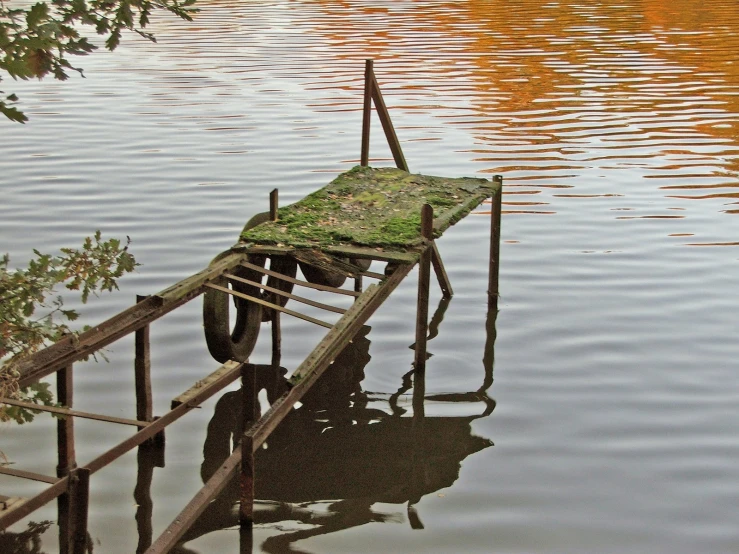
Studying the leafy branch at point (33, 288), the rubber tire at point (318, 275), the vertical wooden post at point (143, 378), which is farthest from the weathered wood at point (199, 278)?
the leafy branch at point (33, 288)

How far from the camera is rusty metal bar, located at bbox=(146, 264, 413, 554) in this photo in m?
4.72

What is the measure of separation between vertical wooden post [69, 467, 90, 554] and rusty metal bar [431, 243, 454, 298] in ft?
15.6

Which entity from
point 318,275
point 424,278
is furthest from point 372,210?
point 424,278

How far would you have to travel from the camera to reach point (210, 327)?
270 inches

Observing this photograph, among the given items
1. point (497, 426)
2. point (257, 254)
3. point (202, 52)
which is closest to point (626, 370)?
point (497, 426)

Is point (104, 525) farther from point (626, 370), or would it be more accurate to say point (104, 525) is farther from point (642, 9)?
point (642, 9)

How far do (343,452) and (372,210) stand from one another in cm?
225

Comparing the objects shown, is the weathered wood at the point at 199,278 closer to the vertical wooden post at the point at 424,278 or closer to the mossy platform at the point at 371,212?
the mossy platform at the point at 371,212

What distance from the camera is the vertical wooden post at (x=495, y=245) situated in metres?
8.62

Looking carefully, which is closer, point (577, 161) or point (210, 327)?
point (210, 327)

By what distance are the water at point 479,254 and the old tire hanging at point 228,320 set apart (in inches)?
18.5

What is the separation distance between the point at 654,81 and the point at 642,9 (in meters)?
10.9

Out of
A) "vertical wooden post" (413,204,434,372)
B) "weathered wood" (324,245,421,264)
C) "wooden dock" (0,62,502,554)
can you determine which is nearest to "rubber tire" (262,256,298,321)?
"wooden dock" (0,62,502,554)

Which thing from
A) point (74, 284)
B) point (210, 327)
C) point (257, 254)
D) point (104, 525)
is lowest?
point (104, 525)
